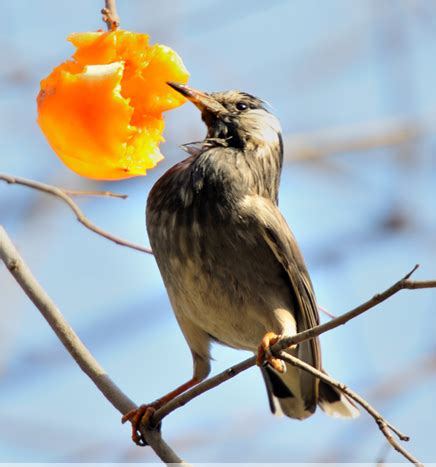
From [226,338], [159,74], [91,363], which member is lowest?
[226,338]

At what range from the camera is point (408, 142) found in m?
6.08

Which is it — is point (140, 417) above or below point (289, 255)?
below

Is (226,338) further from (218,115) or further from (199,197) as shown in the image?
(218,115)

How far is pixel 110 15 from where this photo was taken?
2.94m

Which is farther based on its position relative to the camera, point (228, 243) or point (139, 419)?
point (228, 243)

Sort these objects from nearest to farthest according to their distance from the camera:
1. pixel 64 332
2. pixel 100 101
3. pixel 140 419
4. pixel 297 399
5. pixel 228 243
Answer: pixel 100 101 → pixel 64 332 → pixel 140 419 → pixel 228 243 → pixel 297 399

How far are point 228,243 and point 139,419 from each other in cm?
98

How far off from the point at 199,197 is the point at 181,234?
220 millimetres

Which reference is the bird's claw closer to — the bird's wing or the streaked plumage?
the streaked plumage

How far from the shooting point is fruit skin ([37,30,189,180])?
118 inches

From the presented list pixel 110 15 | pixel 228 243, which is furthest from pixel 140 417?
pixel 110 15

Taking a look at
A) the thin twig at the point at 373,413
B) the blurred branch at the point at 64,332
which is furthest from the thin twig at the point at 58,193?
the thin twig at the point at 373,413

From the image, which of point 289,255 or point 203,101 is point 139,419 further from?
point 203,101

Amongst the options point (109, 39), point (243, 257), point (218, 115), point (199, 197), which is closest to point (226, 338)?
point (243, 257)
